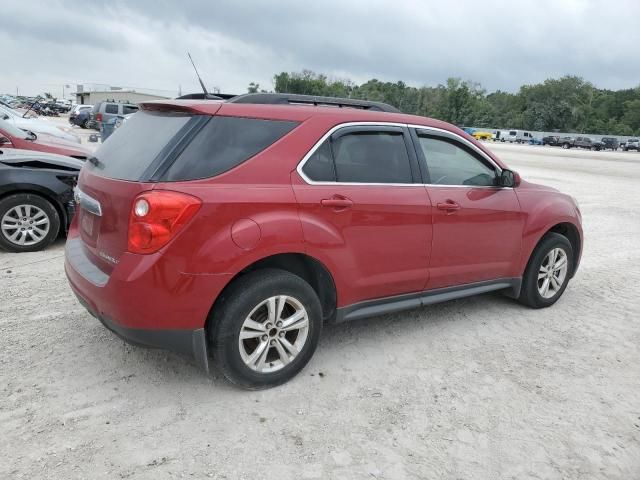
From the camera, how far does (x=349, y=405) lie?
319 cm

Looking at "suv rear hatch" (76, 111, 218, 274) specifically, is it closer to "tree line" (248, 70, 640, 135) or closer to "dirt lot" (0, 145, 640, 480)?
"dirt lot" (0, 145, 640, 480)

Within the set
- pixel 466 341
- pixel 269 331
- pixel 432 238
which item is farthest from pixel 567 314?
pixel 269 331

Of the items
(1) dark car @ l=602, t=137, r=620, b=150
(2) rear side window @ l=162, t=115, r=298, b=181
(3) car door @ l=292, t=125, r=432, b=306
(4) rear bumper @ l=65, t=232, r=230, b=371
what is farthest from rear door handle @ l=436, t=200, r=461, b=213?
(1) dark car @ l=602, t=137, r=620, b=150

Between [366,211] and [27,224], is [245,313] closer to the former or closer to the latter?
[366,211]

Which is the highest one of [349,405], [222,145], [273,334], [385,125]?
[385,125]

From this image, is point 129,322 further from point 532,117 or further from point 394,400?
point 532,117

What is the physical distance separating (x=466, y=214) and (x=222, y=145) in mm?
2034

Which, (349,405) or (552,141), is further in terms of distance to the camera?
(552,141)

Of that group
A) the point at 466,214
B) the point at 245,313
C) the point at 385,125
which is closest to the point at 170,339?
the point at 245,313

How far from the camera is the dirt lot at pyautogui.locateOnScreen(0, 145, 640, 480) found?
2.65 metres

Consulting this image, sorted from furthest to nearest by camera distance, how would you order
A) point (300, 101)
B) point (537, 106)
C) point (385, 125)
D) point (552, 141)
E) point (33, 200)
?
point (537, 106), point (552, 141), point (33, 200), point (385, 125), point (300, 101)

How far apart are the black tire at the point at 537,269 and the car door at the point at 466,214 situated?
0.28 metres

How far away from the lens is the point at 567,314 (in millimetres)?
4938

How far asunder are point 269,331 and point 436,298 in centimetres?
154
